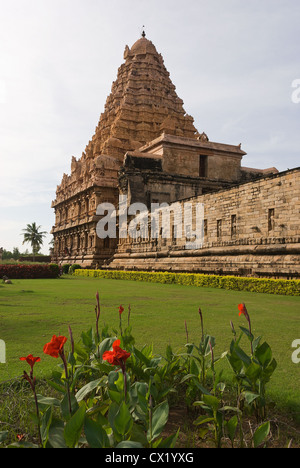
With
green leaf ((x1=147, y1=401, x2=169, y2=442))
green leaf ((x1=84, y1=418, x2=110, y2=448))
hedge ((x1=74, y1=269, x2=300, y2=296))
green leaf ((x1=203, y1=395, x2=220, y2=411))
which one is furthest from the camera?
hedge ((x1=74, y1=269, x2=300, y2=296))

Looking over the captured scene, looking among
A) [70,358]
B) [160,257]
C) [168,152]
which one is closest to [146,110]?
[168,152]

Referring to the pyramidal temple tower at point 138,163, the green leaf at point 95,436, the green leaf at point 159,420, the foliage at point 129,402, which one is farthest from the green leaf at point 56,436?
the pyramidal temple tower at point 138,163

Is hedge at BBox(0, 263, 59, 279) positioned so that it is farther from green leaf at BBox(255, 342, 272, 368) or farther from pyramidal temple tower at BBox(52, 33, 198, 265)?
green leaf at BBox(255, 342, 272, 368)

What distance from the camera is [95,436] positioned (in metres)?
1.64

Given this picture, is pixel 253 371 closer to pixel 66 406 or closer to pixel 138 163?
pixel 66 406

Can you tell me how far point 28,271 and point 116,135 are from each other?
19406 millimetres

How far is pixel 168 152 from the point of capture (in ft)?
84.6

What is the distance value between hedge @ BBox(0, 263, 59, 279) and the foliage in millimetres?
19773

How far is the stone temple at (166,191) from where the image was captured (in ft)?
42.8

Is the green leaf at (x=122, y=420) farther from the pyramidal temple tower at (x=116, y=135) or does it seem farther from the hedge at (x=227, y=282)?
the pyramidal temple tower at (x=116, y=135)

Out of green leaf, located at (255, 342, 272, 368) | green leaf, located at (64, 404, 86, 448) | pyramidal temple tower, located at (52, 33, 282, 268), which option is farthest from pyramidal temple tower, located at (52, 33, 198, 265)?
green leaf, located at (64, 404, 86, 448)

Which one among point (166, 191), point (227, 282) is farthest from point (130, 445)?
point (166, 191)

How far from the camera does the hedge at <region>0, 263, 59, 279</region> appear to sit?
21.3 m
